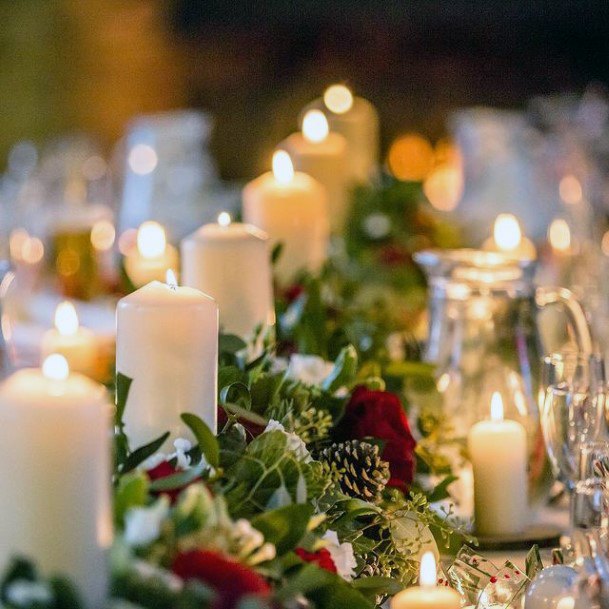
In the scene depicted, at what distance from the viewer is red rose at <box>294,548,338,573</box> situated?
31.4 inches

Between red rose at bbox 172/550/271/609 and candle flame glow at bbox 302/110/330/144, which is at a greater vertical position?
candle flame glow at bbox 302/110/330/144

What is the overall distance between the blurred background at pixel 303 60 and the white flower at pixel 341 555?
5234 millimetres

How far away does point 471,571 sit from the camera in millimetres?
969

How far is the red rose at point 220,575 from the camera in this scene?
26.8 inches

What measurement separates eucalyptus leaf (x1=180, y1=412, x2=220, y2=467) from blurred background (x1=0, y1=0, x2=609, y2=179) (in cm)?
526

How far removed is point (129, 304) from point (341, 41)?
647 cm

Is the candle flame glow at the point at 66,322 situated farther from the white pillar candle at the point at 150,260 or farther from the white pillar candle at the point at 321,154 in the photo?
the white pillar candle at the point at 321,154

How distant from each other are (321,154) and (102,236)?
64 centimetres

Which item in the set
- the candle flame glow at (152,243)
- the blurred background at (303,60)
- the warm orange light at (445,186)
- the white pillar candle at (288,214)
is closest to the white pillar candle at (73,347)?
the candle flame glow at (152,243)

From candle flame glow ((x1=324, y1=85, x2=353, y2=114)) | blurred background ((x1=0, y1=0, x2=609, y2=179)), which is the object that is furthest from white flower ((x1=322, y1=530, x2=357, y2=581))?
blurred background ((x1=0, y1=0, x2=609, y2=179))

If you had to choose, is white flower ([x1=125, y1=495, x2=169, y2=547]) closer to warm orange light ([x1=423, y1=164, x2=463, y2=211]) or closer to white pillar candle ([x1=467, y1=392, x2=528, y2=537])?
white pillar candle ([x1=467, y1=392, x2=528, y2=537])

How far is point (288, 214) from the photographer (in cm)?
166

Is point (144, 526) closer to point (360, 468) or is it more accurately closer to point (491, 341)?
point (360, 468)

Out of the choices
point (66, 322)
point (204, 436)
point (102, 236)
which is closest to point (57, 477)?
point (204, 436)
